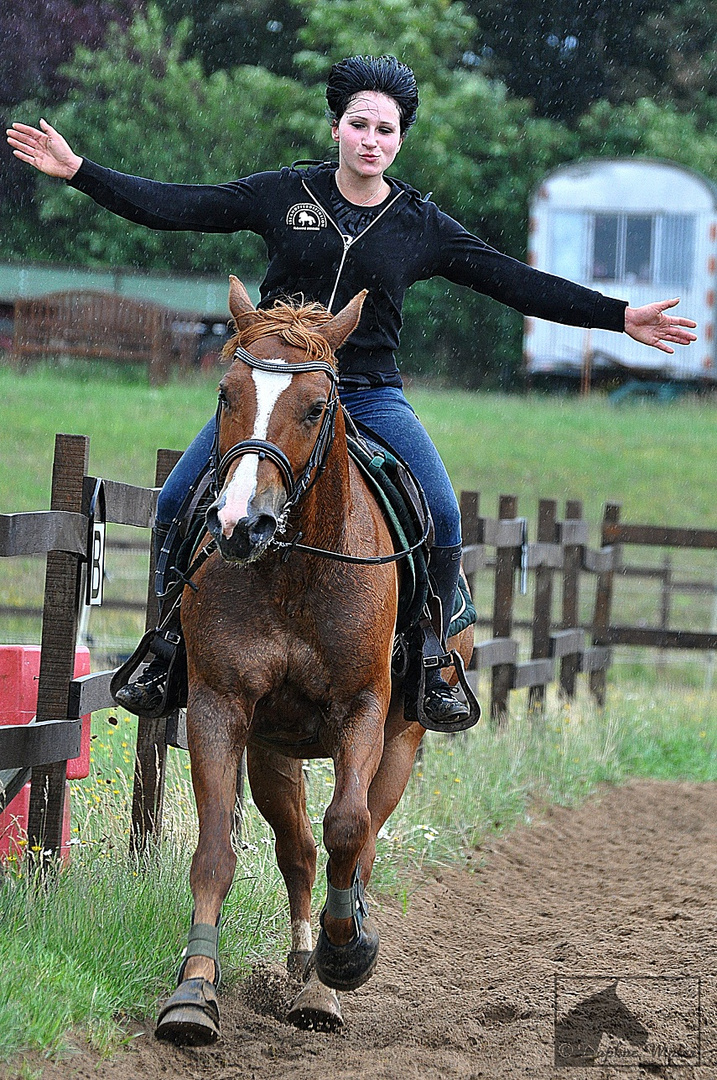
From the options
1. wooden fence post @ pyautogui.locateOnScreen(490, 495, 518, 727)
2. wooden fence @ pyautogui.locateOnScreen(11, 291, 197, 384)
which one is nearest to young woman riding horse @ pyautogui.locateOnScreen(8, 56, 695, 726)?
wooden fence post @ pyautogui.locateOnScreen(490, 495, 518, 727)

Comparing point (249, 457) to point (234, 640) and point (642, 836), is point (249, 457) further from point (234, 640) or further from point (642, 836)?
point (642, 836)

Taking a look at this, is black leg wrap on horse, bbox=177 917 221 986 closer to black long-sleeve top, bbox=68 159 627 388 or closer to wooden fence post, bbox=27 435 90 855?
wooden fence post, bbox=27 435 90 855

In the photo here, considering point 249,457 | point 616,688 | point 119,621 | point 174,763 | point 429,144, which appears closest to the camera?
point 249,457

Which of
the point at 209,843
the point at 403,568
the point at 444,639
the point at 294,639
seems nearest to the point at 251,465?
the point at 294,639

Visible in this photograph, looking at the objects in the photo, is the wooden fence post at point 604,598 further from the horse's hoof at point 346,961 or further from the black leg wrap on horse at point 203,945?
the black leg wrap on horse at point 203,945

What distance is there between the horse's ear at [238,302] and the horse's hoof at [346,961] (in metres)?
1.92

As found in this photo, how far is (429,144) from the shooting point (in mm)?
30797

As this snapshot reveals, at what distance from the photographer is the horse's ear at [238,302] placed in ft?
13.9

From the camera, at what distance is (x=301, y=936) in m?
5.01

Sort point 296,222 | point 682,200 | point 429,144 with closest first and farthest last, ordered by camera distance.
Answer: point 296,222
point 682,200
point 429,144

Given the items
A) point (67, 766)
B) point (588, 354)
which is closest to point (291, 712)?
point (67, 766)

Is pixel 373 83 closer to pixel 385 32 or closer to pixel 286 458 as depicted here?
pixel 286 458

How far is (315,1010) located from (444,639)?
139 centimetres

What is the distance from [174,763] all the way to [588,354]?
22.4m
